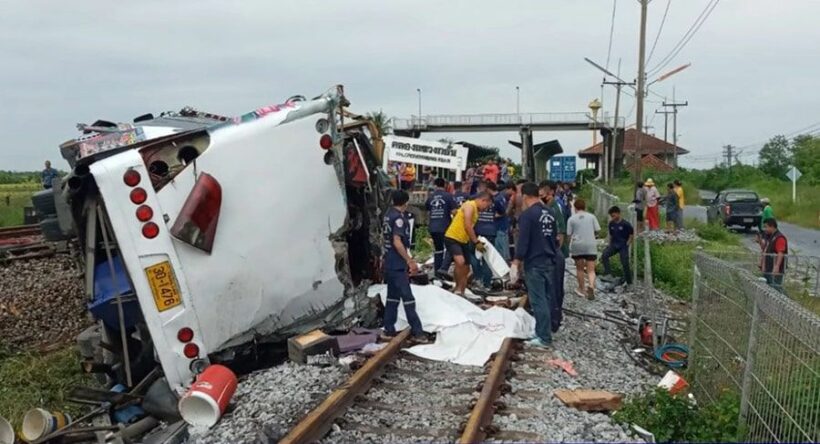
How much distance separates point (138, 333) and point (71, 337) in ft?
15.0

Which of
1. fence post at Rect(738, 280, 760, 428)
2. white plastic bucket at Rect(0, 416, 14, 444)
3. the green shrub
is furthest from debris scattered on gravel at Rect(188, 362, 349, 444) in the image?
fence post at Rect(738, 280, 760, 428)

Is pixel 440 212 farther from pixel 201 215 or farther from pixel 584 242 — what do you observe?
pixel 201 215

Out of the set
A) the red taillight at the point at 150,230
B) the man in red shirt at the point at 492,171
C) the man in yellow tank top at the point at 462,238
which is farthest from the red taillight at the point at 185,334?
the man in red shirt at the point at 492,171

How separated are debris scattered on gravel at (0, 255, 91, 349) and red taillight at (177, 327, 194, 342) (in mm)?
4371

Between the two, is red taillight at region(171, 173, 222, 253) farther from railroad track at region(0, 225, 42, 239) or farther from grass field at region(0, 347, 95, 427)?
railroad track at region(0, 225, 42, 239)

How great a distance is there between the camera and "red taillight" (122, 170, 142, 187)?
5.83 meters

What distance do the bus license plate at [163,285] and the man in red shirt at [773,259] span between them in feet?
18.5

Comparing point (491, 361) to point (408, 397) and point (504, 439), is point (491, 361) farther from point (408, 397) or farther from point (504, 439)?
point (504, 439)

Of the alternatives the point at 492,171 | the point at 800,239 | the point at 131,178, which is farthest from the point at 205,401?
the point at 800,239

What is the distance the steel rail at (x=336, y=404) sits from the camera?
16.0 feet

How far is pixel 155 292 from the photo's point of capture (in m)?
5.89

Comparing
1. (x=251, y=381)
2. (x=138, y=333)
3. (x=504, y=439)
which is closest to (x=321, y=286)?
(x=251, y=381)

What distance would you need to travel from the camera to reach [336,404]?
5.43 metres

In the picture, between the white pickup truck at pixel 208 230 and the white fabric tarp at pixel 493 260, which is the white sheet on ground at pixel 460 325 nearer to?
the white pickup truck at pixel 208 230
